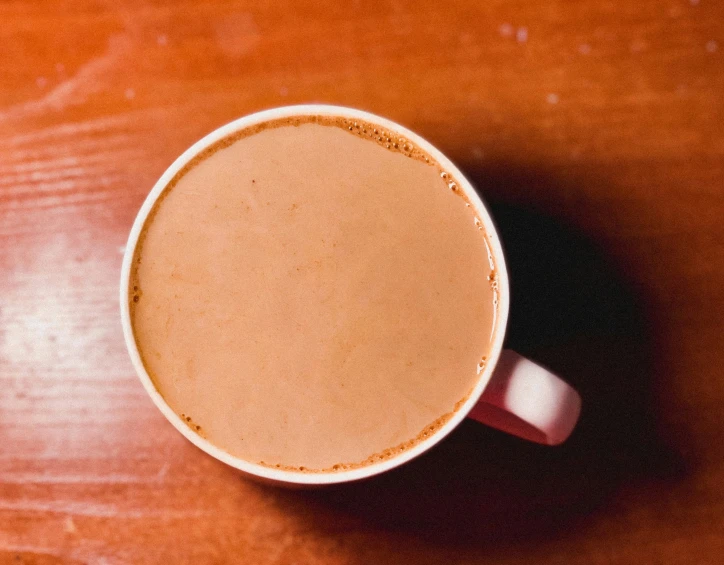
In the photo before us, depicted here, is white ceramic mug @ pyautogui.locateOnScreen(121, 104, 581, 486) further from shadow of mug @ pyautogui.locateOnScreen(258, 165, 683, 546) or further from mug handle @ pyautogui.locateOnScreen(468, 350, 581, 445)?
shadow of mug @ pyautogui.locateOnScreen(258, 165, 683, 546)

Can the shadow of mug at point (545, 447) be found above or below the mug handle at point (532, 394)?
below

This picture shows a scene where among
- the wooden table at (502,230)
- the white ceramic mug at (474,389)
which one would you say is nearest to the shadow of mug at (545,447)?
the wooden table at (502,230)

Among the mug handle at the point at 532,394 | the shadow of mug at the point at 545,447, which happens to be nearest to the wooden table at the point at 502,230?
the shadow of mug at the point at 545,447

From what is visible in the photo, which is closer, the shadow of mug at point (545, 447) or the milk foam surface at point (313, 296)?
the milk foam surface at point (313, 296)

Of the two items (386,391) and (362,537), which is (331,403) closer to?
(386,391)

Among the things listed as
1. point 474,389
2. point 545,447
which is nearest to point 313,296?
Answer: point 474,389

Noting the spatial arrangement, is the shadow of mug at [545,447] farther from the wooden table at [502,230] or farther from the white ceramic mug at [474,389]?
the white ceramic mug at [474,389]

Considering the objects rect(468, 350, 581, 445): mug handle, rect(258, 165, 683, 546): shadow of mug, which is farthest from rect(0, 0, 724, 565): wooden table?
rect(468, 350, 581, 445): mug handle

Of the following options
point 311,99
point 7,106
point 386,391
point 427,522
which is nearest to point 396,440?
point 386,391
